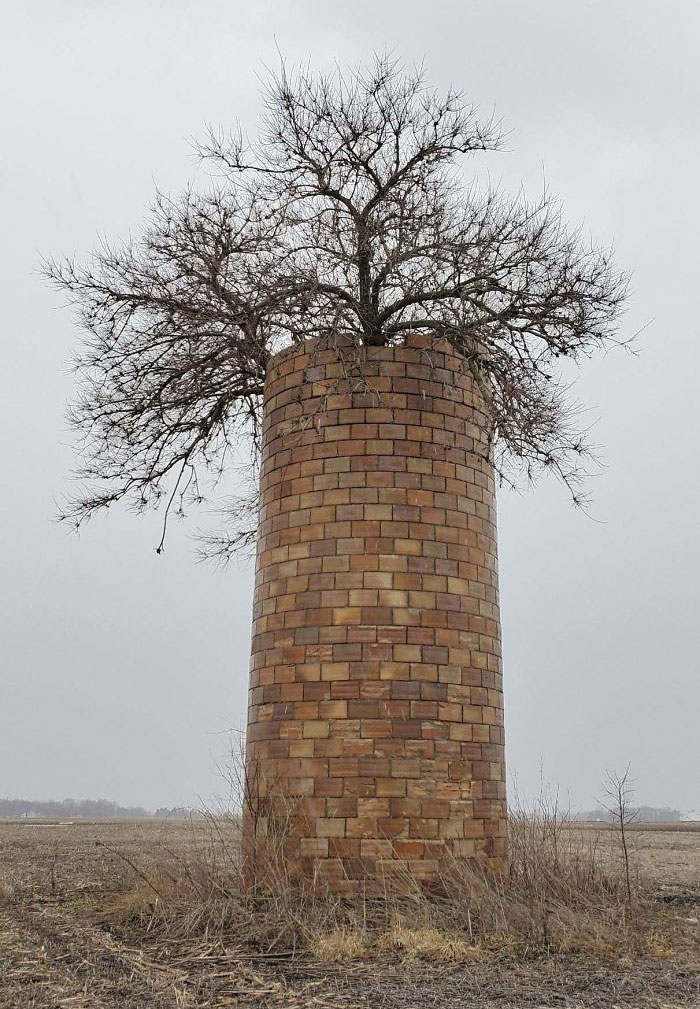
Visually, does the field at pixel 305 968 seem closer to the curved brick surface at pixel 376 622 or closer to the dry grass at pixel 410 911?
the dry grass at pixel 410 911

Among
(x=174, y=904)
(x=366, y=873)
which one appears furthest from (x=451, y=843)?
(x=174, y=904)

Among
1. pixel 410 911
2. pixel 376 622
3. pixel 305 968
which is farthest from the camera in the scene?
pixel 376 622

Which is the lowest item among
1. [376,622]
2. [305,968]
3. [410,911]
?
[305,968]

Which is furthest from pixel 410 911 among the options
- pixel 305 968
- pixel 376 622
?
pixel 376 622

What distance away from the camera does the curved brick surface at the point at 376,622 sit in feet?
31.5

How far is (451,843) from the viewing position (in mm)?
9617

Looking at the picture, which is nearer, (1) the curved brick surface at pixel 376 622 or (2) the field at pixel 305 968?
(2) the field at pixel 305 968

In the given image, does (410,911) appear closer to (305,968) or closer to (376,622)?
(305,968)

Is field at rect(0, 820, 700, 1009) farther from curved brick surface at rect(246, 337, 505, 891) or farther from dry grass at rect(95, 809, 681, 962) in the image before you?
curved brick surface at rect(246, 337, 505, 891)

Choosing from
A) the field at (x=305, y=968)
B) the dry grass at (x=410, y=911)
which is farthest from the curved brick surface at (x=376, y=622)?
the field at (x=305, y=968)

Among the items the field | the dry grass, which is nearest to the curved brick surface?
the dry grass

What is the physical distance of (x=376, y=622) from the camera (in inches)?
396

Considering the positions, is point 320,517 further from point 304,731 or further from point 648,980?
point 648,980

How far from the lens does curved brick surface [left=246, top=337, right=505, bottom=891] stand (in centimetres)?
959
